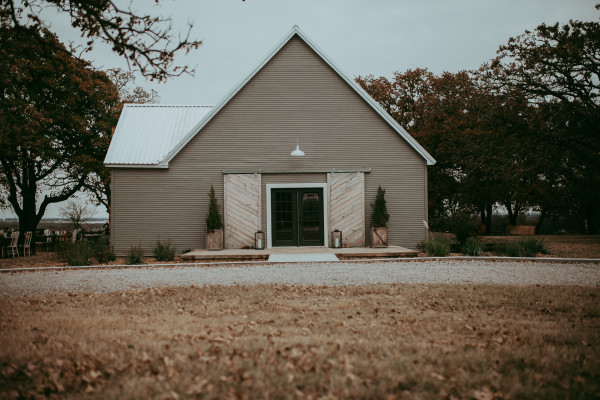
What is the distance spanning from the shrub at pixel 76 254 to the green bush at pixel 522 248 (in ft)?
45.0

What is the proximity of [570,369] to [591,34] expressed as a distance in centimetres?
2186

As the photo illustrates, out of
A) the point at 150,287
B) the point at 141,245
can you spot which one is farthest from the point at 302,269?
the point at 141,245

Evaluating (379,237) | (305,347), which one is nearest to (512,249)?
(379,237)

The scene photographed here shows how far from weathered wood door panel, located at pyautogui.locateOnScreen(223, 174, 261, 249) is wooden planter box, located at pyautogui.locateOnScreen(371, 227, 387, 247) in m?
4.36

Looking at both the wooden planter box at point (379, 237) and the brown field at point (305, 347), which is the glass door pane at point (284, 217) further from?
the brown field at point (305, 347)

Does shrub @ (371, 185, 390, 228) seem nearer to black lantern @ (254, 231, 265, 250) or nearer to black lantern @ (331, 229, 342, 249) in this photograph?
black lantern @ (331, 229, 342, 249)

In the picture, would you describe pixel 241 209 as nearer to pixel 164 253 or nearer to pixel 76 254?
pixel 164 253

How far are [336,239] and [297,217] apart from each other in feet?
5.67

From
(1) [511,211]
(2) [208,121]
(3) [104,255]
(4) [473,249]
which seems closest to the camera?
(4) [473,249]

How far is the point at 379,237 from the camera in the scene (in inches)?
672

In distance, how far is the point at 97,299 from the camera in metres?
8.46

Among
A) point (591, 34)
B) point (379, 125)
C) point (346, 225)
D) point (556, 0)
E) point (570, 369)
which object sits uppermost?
point (556, 0)

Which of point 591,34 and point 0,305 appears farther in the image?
point 591,34

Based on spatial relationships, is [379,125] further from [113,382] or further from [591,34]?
[113,382]
